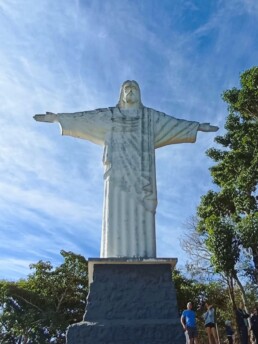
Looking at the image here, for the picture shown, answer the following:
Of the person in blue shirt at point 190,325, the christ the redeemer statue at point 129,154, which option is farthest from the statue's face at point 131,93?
the person in blue shirt at point 190,325

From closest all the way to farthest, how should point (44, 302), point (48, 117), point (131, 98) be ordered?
point (48, 117)
point (131, 98)
point (44, 302)

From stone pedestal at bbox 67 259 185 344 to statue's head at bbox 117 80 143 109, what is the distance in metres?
2.73

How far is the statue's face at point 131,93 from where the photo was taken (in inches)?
270

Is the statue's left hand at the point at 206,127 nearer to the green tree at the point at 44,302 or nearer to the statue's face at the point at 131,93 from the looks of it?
the statue's face at the point at 131,93

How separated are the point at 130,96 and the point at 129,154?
3.67 ft

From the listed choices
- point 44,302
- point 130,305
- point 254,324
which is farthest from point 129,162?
point 44,302

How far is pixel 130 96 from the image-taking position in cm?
685

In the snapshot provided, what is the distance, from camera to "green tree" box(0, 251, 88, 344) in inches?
852

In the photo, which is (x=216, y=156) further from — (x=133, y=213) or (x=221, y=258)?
(x=133, y=213)

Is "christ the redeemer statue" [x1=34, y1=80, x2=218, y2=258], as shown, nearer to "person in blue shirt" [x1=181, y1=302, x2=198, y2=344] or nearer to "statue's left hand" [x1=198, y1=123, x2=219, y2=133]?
"statue's left hand" [x1=198, y1=123, x2=219, y2=133]

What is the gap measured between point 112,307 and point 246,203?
13512mm

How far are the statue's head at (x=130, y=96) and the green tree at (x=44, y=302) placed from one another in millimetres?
17830

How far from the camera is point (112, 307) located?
5.14 metres

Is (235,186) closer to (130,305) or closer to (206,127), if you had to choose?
(206,127)
